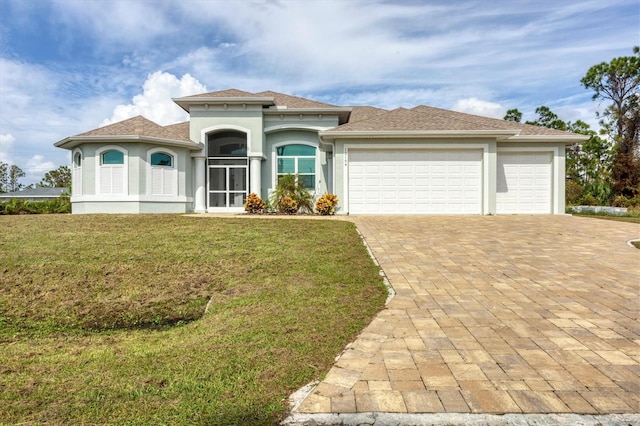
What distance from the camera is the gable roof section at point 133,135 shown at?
624 inches

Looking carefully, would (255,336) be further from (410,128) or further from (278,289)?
(410,128)

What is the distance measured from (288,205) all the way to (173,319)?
10.7 metres

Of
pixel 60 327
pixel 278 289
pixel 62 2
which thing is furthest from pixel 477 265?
pixel 62 2

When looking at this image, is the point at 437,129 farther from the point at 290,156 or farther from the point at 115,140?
the point at 115,140

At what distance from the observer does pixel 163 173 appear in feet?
55.2

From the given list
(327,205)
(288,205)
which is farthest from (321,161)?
(327,205)

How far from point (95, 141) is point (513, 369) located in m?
18.0

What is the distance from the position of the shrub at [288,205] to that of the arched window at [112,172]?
7.09 m

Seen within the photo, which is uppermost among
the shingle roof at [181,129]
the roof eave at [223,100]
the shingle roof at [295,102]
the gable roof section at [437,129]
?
the shingle roof at [295,102]

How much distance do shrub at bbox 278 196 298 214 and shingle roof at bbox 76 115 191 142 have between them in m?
5.77

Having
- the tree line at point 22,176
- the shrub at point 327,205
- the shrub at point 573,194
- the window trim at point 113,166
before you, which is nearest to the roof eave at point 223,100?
the window trim at point 113,166

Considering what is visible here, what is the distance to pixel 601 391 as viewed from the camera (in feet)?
9.05

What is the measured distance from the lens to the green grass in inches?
105

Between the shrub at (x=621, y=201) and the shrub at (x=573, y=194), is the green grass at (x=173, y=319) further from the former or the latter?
the shrub at (x=573, y=194)
